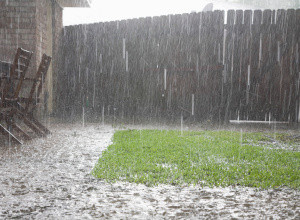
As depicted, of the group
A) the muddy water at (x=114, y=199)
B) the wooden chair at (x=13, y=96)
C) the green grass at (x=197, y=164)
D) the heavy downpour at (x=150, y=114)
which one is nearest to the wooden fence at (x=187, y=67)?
the heavy downpour at (x=150, y=114)

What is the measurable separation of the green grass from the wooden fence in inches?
148

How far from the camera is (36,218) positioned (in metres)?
1.80

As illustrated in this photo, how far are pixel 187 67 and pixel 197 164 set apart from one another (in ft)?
18.1

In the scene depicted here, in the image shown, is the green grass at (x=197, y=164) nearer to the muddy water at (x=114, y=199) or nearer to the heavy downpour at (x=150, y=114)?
the heavy downpour at (x=150, y=114)

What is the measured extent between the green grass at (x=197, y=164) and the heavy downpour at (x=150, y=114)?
2cm

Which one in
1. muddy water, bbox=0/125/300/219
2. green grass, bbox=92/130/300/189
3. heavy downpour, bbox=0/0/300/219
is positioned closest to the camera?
muddy water, bbox=0/125/300/219

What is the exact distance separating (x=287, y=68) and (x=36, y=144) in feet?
20.4

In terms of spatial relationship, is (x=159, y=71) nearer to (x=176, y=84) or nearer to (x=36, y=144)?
(x=176, y=84)

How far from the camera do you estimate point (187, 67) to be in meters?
8.31

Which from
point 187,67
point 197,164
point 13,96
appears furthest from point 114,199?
point 187,67

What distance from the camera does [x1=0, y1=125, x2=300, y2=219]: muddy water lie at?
1.89m

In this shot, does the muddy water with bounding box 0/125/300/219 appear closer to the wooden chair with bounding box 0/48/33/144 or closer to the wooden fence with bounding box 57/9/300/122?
the wooden chair with bounding box 0/48/33/144

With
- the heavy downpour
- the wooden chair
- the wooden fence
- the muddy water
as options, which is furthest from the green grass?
the wooden fence

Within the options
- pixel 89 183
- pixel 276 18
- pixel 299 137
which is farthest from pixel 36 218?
pixel 276 18
